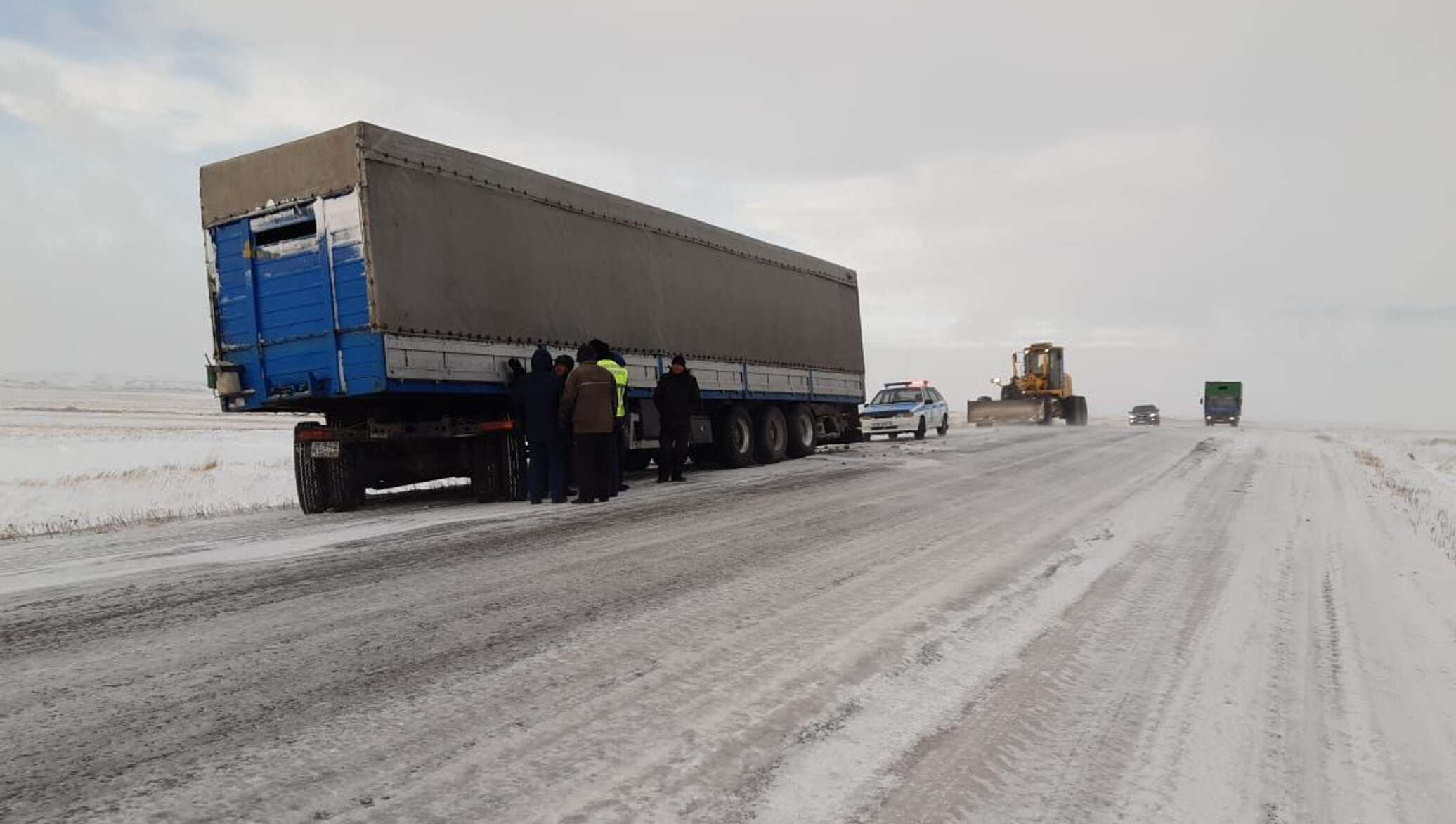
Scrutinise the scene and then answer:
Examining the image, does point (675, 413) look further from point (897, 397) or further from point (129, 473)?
point (897, 397)

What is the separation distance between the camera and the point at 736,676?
11.2ft

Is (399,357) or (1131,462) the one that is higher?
(399,357)

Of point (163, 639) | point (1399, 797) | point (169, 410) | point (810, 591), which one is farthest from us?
Result: point (169, 410)

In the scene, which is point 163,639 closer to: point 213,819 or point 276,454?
point 213,819

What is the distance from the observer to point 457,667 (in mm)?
3488

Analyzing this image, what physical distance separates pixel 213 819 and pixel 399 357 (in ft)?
23.2

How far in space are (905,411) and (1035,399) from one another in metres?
16.5

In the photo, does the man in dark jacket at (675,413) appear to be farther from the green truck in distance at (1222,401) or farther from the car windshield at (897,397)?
the green truck in distance at (1222,401)

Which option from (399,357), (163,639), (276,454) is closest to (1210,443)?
(399,357)

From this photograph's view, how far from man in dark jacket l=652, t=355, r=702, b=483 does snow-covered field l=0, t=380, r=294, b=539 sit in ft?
17.7

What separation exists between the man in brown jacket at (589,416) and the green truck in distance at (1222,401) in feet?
160

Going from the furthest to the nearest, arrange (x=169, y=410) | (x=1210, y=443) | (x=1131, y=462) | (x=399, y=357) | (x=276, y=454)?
(x=169, y=410) → (x=276, y=454) → (x=1210, y=443) → (x=1131, y=462) → (x=399, y=357)

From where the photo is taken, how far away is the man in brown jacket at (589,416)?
9.83 meters

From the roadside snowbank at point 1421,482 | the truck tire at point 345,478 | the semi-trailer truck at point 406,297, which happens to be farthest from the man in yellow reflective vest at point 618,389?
the roadside snowbank at point 1421,482
